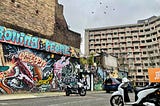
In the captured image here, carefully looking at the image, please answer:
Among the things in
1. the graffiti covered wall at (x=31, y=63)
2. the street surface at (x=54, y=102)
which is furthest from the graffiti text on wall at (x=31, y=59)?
the street surface at (x=54, y=102)

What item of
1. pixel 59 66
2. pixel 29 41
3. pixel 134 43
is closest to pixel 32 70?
pixel 29 41

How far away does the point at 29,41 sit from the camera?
74.3ft

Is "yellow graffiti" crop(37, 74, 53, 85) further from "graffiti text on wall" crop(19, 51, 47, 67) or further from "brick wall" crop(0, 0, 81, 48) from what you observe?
"brick wall" crop(0, 0, 81, 48)

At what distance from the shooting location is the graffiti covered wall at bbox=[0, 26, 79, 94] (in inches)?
795

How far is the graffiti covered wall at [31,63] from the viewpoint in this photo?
795 inches

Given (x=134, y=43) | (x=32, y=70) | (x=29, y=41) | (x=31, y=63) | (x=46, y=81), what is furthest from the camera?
(x=134, y=43)

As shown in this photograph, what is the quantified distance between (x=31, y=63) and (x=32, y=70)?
63 cm

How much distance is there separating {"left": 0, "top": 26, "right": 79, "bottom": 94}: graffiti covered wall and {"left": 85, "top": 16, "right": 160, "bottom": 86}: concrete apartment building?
217ft

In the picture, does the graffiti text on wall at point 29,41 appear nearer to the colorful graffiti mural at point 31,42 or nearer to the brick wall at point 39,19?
the colorful graffiti mural at point 31,42

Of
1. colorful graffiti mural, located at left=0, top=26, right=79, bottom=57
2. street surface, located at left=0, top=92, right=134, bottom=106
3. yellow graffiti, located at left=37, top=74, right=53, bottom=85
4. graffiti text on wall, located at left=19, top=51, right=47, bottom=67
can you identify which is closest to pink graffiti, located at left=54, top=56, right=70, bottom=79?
colorful graffiti mural, located at left=0, top=26, right=79, bottom=57

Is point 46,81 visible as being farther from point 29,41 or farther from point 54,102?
point 54,102

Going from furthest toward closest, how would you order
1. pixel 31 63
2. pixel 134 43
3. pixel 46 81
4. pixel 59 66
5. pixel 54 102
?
pixel 134 43 < pixel 59 66 < pixel 46 81 < pixel 31 63 < pixel 54 102

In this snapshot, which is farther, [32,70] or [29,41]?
[32,70]

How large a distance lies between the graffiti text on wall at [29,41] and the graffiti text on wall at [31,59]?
708 millimetres
